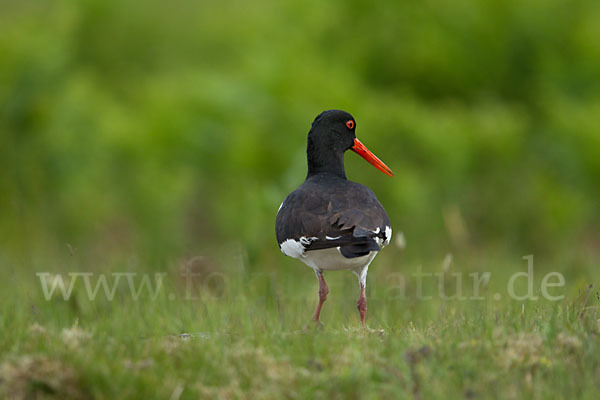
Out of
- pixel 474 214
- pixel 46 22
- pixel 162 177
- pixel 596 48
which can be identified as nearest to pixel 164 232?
pixel 162 177

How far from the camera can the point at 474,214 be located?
1164 cm

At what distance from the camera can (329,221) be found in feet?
15.2

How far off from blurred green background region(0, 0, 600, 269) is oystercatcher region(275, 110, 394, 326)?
4.95 meters

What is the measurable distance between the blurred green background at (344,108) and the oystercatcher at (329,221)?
4.95 meters

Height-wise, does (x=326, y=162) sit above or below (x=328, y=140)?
below

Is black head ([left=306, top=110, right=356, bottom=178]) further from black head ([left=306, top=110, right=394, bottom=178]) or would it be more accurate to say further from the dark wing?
the dark wing

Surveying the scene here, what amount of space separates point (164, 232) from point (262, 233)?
3.67m

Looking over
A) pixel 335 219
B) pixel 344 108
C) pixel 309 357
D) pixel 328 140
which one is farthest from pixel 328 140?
pixel 344 108

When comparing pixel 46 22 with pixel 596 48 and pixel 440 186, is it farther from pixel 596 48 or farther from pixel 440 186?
pixel 596 48

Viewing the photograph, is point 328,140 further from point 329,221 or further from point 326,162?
point 329,221

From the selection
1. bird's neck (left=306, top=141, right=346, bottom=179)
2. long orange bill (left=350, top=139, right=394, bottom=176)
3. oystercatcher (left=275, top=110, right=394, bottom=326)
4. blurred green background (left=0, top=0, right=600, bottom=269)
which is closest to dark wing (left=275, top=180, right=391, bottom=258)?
oystercatcher (left=275, top=110, right=394, bottom=326)

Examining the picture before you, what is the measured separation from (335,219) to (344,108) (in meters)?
7.34

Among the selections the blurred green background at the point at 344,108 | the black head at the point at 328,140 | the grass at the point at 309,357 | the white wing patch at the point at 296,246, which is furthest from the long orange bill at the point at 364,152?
the blurred green background at the point at 344,108

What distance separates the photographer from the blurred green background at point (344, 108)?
11.7 meters
